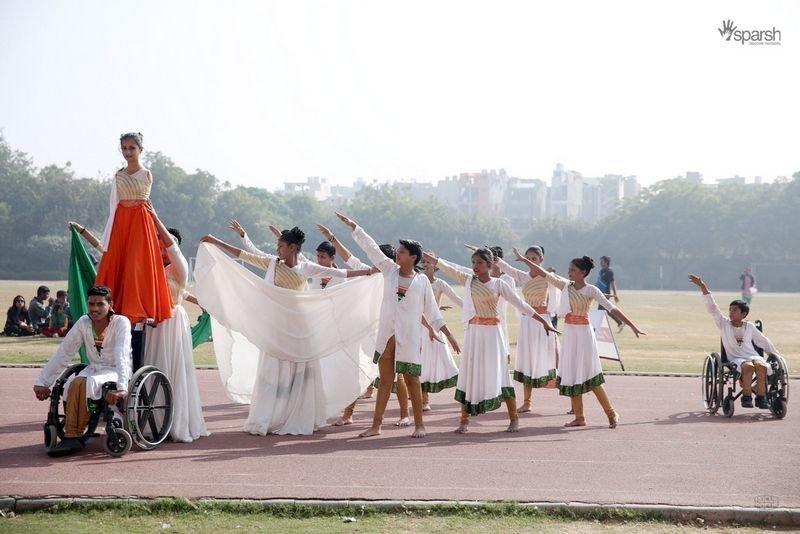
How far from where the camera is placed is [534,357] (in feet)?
40.6

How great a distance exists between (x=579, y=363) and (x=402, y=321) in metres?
2.16

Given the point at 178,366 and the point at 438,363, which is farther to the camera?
the point at 438,363

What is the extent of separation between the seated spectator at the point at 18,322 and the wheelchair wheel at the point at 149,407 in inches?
504

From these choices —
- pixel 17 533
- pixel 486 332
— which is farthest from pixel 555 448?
pixel 17 533

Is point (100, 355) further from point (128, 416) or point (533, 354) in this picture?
point (533, 354)

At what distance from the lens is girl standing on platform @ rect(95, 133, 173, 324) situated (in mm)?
9320

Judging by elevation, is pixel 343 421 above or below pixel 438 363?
below

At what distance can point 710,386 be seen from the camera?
12.1m

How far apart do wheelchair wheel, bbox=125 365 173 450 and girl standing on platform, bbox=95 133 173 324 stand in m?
0.59

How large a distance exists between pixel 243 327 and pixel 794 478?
527 cm

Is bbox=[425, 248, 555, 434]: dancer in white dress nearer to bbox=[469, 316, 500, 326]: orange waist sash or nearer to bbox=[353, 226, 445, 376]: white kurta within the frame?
bbox=[469, 316, 500, 326]: orange waist sash

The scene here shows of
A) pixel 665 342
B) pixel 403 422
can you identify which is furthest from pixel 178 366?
pixel 665 342

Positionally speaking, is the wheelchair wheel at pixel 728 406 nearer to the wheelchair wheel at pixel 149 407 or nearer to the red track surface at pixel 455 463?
the red track surface at pixel 455 463

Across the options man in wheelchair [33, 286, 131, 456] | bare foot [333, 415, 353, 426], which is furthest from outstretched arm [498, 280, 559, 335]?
man in wheelchair [33, 286, 131, 456]
